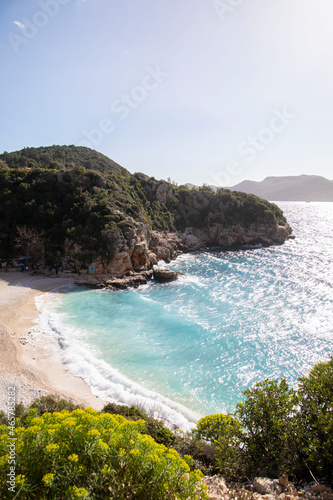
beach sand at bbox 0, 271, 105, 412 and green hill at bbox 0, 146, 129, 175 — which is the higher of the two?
green hill at bbox 0, 146, 129, 175

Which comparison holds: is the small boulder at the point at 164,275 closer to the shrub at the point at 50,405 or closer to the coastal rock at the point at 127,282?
the coastal rock at the point at 127,282

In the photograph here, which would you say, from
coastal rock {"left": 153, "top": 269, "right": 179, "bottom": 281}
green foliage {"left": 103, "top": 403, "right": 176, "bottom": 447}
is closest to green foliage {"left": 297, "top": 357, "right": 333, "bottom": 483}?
green foliage {"left": 103, "top": 403, "right": 176, "bottom": 447}

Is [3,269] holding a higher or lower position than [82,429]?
lower

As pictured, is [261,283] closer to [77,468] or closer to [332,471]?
[332,471]

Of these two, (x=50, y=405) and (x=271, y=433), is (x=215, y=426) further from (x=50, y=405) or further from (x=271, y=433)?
(x=50, y=405)

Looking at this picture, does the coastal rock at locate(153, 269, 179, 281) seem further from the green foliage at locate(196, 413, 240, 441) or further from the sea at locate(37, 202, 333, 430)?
the green foliage at locate(196, 413, 240, 441)

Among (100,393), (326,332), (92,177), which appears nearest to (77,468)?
(100,393)

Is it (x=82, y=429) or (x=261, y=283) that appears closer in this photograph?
(x=82, y=429)
